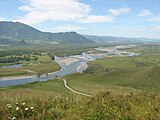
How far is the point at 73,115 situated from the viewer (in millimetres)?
7906

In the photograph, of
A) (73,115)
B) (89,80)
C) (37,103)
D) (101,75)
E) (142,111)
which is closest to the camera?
(73,115)

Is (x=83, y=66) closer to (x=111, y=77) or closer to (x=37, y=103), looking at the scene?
(x=111, y=77)

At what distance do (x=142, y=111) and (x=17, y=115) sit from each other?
427cm

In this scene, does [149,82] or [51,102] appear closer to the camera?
[51,102]

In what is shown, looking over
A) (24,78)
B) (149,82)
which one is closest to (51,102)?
(149,82)

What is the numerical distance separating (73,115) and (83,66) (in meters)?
118

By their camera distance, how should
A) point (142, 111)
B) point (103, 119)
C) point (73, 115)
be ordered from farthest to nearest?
1. point (142, 111)
2. point (73, 115)
3. point (103, 119)

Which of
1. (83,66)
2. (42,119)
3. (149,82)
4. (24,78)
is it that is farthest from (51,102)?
(83,66)

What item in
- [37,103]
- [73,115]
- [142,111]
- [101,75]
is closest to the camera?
[73,115]

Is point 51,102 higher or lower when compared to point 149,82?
higher

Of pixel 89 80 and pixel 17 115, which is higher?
pixel 17 115

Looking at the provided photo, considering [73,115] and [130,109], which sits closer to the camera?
[73,115]

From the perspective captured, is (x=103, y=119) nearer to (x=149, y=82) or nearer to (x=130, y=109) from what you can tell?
(x=130, y=109)

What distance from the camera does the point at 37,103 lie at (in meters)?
9.64
